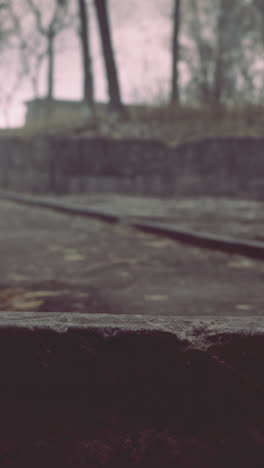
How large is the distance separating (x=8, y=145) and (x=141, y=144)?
12.0 ft

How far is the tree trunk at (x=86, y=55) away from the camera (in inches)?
524

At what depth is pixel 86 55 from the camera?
13.8 meters

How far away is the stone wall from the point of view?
8.95 m

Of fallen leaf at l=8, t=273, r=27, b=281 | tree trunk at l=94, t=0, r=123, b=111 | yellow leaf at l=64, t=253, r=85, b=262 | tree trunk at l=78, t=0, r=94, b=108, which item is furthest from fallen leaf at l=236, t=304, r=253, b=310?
tree trunk at l=78, t=0, r=94, b=108

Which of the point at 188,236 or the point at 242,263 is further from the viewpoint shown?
the point at 188,236

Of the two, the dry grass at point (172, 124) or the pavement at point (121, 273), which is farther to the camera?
the dry grass at point (172, 124)

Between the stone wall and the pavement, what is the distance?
3.21 metres

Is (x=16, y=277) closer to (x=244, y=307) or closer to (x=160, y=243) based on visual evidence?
(x=244, y=307)

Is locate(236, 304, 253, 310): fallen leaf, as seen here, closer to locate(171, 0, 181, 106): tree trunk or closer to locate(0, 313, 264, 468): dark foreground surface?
locate(0, 313, 264, 468): dark foreground surface

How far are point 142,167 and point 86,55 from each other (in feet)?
17.9

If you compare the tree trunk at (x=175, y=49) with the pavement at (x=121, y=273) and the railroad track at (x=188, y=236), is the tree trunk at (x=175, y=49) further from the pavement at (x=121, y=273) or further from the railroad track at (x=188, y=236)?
the pavement at (x=121, y=273)

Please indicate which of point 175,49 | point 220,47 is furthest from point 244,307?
point 220,47

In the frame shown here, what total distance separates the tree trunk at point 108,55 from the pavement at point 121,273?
6684mm

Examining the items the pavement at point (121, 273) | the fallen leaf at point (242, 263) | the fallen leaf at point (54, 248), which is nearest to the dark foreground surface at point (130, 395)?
the pavement at point (121, 273)
